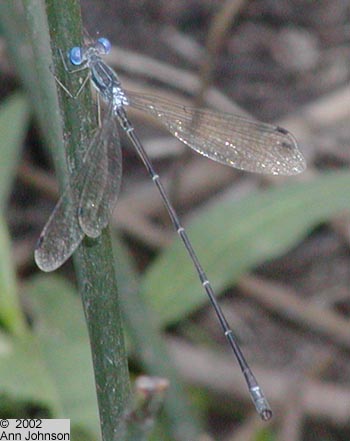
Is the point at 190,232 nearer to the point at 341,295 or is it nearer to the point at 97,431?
the point at 97,431

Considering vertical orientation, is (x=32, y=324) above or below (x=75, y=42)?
above

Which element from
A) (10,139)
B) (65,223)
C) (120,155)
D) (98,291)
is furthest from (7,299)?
(98,291)

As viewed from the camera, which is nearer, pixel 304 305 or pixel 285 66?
pixel 304 305

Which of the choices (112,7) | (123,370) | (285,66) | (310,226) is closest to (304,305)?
(310,226)

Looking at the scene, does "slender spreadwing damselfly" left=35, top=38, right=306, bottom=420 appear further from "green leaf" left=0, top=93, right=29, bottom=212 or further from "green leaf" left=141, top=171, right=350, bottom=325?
"green leaf" left=0, top=93, right=29, bottom=212

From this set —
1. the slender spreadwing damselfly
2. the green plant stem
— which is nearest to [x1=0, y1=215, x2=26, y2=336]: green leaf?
the slender spreadwing damselfly

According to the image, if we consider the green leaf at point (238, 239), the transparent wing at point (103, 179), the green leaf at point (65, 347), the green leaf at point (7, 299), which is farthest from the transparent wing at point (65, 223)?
the green leaf at point (238, 239)
